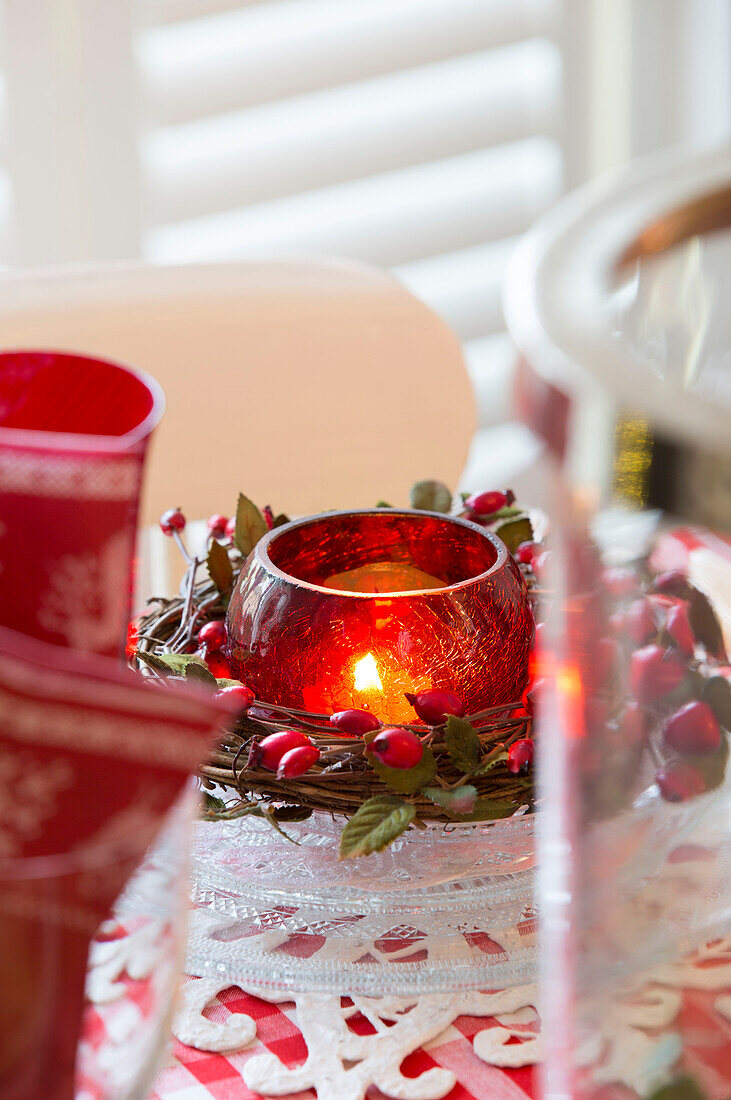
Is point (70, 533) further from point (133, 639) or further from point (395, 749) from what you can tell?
point (133, 639)

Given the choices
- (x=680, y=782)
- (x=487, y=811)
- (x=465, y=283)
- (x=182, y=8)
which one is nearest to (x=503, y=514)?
(x=487, y=811)

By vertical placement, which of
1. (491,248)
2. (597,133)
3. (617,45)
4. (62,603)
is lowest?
(491,248)

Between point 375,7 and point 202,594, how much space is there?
1.42 metres

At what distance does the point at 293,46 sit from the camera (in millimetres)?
1674

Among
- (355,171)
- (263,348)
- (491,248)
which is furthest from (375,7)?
(263,348)

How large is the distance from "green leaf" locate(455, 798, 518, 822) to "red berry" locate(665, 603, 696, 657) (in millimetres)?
173

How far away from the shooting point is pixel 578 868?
0.73 feet

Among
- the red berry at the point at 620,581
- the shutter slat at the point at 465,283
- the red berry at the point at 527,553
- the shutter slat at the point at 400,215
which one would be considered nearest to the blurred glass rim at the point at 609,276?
the red berry at the point at 620,581

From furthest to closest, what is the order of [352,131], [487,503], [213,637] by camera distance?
[352,131] < [487,503] < [213,637]

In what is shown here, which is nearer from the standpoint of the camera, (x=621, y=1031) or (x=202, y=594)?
(x=621, y=1031)

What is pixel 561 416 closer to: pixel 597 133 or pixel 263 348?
pixel 263 348

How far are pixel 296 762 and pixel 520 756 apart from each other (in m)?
0.07

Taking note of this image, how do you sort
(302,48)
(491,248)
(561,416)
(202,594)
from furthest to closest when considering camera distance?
(491,248), (302,48), (202,594), (561,416)

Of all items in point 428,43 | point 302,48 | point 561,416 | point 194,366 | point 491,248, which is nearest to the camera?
point 561,416
